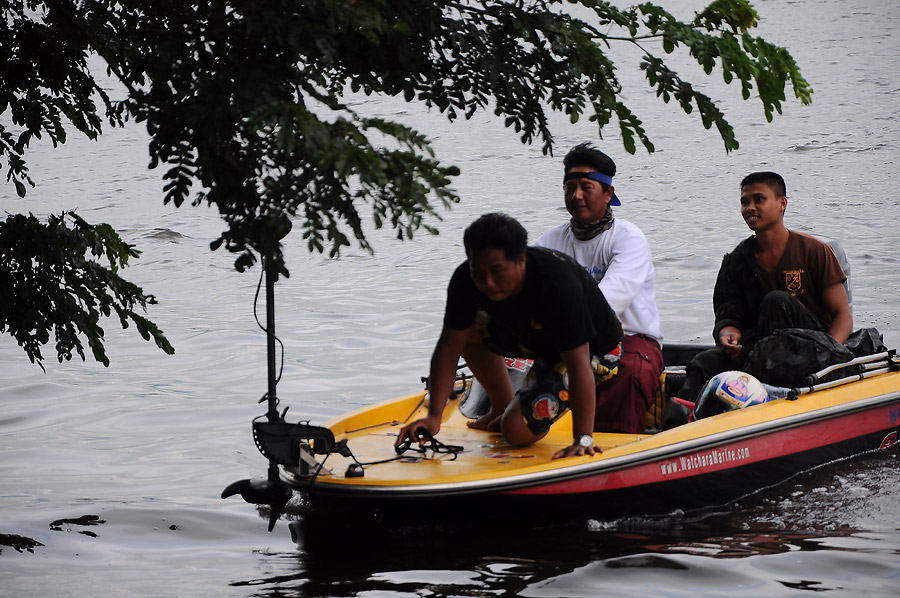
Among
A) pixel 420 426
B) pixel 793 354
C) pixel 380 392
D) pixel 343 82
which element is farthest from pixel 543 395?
pixel 380 392

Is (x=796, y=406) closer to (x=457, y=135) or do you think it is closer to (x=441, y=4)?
(x=441, y=4)

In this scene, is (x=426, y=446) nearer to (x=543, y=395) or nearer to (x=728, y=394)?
(x=543, y=395)

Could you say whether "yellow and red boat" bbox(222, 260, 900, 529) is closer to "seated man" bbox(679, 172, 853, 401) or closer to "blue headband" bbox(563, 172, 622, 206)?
"seated man" bbox(679, 172, 853, 401)

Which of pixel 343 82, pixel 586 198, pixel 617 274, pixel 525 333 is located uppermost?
pixel 343 82

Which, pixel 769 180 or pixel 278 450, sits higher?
pixel 769 180

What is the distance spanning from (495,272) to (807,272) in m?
2.31

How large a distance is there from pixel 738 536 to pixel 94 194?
17.6m

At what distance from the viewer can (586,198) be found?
601 cm

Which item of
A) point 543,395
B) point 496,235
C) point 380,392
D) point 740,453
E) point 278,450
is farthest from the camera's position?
point 380,392

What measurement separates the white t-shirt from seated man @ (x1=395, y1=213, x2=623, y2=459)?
0.40 m

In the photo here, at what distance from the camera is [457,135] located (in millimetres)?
23359

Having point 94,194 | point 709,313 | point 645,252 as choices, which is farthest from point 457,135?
point 645,252

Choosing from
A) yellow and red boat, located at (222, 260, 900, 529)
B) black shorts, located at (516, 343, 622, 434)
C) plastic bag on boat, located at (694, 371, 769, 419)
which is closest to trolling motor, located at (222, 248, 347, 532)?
yellow and red boat, located at (222, 260, 900, 529)

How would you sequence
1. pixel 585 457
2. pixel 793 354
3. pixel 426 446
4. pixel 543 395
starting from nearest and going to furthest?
1. pixel 585 457
2. pixel 543 395
3. pixel 426 446
4. pixel 793 354
